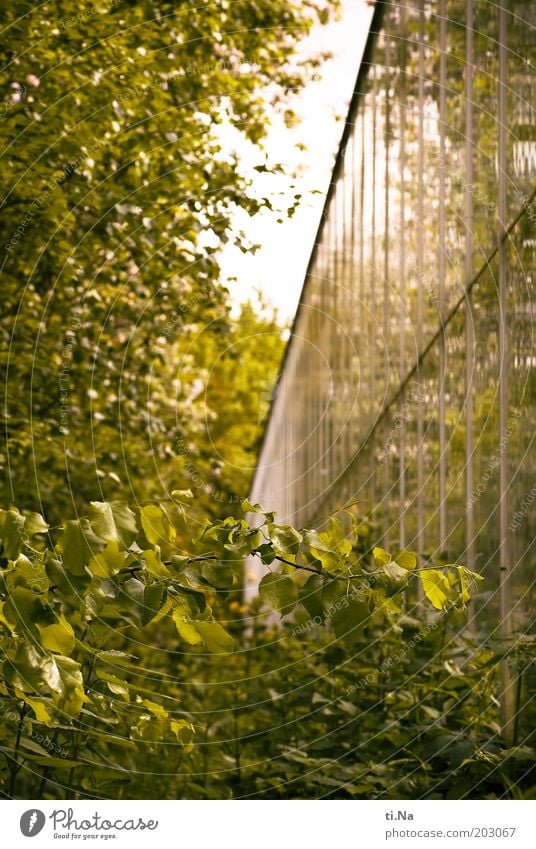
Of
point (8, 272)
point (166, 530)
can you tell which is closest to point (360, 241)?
point (8, 272)

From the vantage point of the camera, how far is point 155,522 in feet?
7.19

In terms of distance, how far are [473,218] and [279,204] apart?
3.80 feet

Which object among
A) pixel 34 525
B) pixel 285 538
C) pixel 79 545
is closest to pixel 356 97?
pixel 285 538

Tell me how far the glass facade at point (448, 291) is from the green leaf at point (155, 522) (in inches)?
40.9

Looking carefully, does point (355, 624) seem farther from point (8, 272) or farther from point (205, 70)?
point (205, 70)

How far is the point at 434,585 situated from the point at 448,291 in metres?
3.28

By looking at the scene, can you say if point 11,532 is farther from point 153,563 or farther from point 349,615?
point 349,615

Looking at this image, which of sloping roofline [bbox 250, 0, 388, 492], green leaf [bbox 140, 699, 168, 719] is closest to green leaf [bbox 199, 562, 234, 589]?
green leaf [bbox 140, 699, 168, 719]

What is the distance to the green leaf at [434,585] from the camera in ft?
7.14

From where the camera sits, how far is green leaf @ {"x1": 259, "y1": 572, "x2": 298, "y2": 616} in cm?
213

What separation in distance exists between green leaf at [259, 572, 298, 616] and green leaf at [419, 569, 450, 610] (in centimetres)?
25

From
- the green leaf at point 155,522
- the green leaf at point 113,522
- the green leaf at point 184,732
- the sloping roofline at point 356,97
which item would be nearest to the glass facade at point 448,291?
the sloping roofline at point 356,97

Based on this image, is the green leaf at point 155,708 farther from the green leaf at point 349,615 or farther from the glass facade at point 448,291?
the glass facade at point 448,291

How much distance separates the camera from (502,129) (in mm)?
4156
